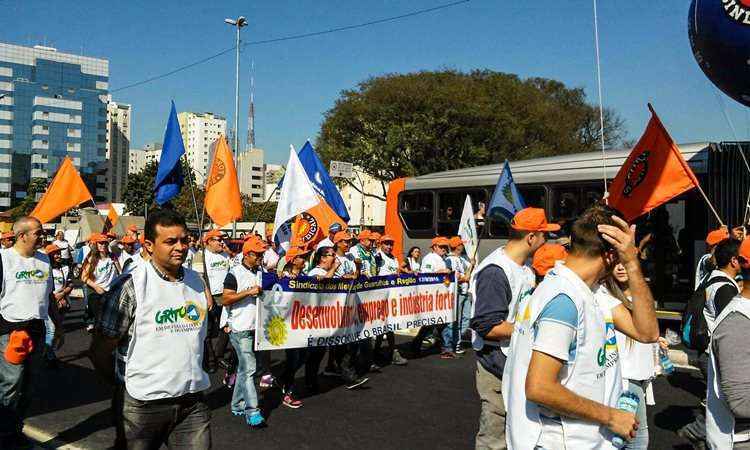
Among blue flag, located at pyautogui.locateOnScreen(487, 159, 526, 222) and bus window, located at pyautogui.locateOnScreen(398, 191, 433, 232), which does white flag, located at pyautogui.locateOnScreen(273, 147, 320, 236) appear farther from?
bus window, located at pyautogui.locateOnScreen(398, 191, 433, 232)

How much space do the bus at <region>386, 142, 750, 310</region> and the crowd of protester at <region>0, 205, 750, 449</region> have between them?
4476 millimetres

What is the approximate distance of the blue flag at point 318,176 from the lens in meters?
11.4

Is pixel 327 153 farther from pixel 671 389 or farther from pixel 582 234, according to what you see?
pixel 582 234

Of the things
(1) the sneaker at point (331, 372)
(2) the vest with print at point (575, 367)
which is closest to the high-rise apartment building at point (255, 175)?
(1) the sneaker at point (331, 372)

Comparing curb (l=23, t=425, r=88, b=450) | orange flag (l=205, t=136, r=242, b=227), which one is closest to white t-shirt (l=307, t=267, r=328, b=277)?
orange flag (l=205, t=136, r=242, b=227)

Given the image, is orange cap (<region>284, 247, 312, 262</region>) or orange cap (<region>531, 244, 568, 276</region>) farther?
orange cap (<region>284, 247, 312, 262</region>)

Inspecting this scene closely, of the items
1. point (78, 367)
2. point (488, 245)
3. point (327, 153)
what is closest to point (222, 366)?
point (78, 367)

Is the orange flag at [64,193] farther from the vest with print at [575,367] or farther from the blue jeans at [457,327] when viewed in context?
the vest with print at [575,367]

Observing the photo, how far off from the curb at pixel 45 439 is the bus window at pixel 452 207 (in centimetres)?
1007

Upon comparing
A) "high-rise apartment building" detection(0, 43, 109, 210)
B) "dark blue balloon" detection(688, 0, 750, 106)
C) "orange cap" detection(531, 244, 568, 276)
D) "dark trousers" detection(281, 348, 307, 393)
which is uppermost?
"high-rise apartment building" detection(0, 43, 109, 210)

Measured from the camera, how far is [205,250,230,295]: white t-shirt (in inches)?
355

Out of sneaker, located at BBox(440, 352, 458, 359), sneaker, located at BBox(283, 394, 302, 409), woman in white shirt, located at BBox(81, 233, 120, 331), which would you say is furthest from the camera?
woman in white shirt, located at BBox(81, 233, 120, 331)

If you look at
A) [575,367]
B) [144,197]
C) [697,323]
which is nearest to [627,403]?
[575,367]

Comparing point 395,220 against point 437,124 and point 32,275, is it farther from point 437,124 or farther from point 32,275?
point 437,124
